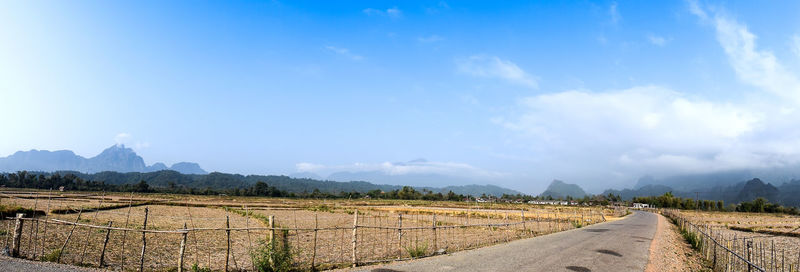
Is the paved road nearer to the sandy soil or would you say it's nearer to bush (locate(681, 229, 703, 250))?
the sandy soil

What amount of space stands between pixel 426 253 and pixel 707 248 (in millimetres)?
12486

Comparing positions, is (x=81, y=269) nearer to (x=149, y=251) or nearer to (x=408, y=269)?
(x=149, y=251)

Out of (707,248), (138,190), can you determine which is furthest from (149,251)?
(138,190)

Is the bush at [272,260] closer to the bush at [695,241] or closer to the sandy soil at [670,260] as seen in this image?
the sandy soil at [670,260]

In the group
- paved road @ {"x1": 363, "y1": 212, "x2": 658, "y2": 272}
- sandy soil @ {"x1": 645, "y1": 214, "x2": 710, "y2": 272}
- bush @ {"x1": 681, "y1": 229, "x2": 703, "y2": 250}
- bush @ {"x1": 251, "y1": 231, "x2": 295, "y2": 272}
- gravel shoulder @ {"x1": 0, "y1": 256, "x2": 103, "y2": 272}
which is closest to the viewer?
gravel shoulder @ {"x1": 0, "y1": 256, "x2": 103, "y2": 272}

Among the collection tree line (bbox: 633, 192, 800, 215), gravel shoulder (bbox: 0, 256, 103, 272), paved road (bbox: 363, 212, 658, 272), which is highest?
paved road (bbox: 363, 212, 658, 272)

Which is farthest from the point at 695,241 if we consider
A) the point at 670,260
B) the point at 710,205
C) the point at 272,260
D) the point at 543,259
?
the point at 710,205

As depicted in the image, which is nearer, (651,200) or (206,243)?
(206,243)

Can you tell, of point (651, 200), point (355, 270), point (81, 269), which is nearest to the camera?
point (81, 269)

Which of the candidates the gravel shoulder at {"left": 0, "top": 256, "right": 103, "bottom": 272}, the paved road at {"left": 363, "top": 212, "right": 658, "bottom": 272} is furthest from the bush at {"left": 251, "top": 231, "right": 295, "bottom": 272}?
the gravel shoulder at {"left": 0, "top": 256, "right": 103, "bottom": 272}

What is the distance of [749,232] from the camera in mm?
35562

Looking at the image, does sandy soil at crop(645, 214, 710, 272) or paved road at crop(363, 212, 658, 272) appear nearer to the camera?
paved road at crop(363, 212, 658, 272)

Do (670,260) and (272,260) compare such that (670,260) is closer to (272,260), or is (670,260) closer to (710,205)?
(272,260)

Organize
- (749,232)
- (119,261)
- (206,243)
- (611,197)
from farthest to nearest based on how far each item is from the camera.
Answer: (611,197) < (749,232) < (206,243) < (119,261)
